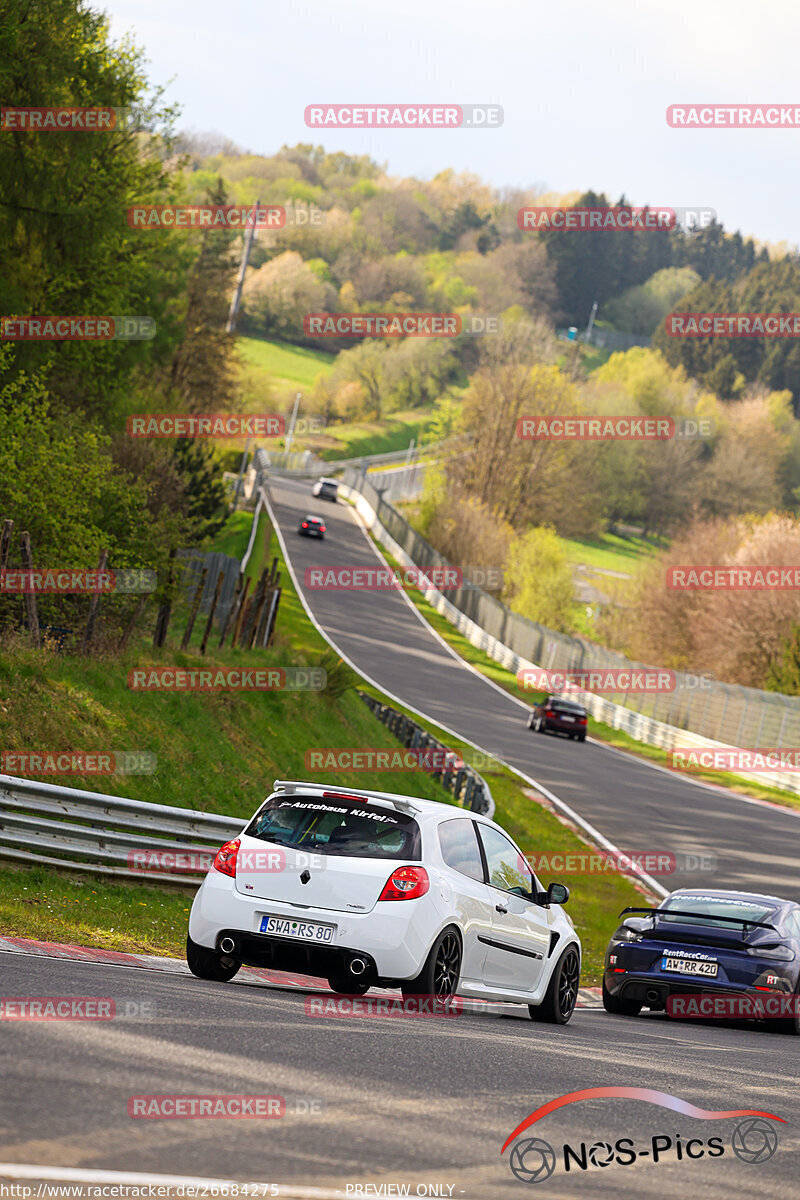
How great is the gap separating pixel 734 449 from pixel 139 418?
9508 cm

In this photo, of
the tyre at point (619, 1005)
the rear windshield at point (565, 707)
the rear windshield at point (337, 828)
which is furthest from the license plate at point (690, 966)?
the rear windshield at point (565, 707)

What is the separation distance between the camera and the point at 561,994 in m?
11.0

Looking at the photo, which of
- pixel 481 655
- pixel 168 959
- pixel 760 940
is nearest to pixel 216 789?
pixel 168 959

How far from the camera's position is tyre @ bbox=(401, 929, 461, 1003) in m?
8.91

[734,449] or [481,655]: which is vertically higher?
[734,449]

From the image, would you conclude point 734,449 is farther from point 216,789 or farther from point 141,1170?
point 141,1170

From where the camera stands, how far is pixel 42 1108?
473cm

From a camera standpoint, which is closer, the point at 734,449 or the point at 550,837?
the point at 550,837

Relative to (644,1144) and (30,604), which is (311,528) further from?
(644,1144)
